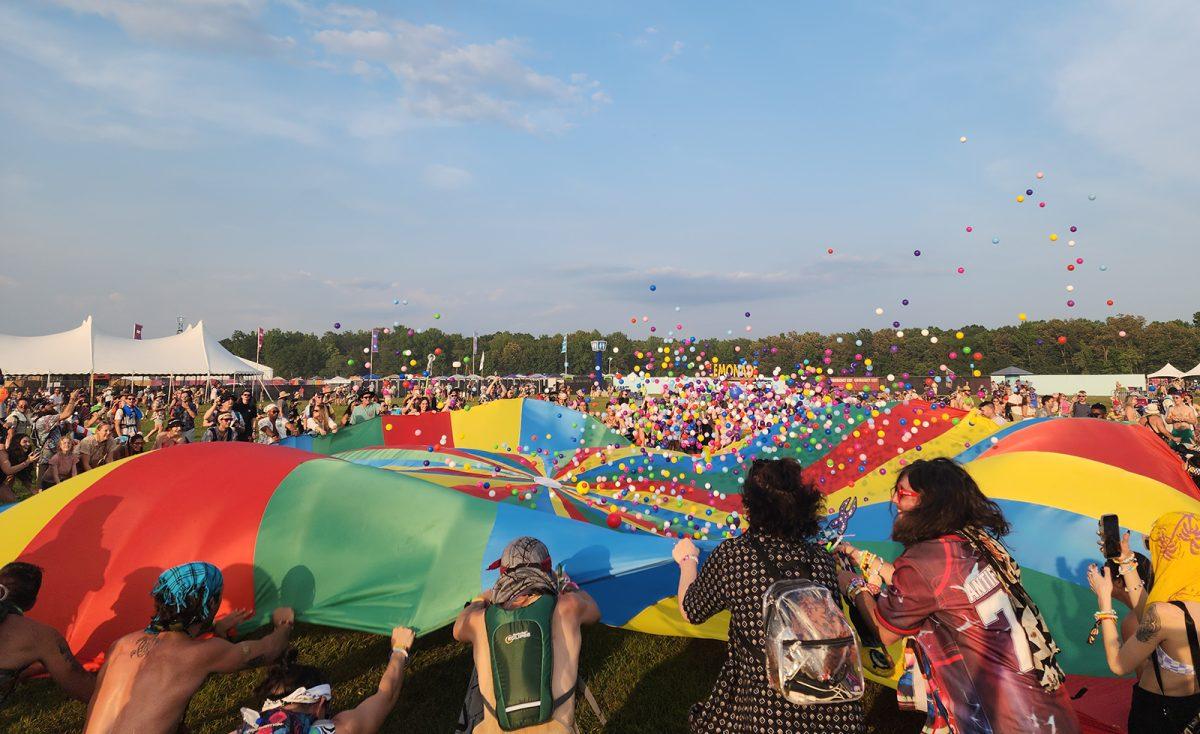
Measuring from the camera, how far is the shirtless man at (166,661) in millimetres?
2035

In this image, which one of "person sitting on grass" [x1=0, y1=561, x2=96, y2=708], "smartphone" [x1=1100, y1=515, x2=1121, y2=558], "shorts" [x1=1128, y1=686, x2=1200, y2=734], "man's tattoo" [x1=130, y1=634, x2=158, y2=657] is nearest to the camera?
"shorts" [x1=1128, y1=686, x2=1200, y2=734]

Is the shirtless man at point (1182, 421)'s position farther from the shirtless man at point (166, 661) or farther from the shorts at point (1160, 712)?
the shirtless man at point (166, 661)

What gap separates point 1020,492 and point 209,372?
26.3 m

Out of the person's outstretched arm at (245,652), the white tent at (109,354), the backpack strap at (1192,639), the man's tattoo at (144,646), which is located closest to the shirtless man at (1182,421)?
the backpack strap at (1192,639)

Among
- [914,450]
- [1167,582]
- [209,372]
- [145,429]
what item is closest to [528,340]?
[209,372]

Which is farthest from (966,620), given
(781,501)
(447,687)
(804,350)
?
(804,350)

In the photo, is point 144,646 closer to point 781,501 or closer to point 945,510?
point 781,501

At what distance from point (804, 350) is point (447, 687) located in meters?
14.5

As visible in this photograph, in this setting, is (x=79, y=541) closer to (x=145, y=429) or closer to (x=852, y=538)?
(x=852, y=538)

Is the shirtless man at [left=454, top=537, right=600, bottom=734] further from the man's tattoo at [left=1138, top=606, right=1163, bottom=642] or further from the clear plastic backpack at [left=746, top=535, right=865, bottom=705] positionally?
the man's tattoo at [left=1138, top=606, right=1163, bottom=642]

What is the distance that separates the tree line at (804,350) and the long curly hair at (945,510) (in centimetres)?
667

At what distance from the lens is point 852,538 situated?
4629mm

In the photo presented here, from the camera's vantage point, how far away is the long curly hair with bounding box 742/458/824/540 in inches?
79.0

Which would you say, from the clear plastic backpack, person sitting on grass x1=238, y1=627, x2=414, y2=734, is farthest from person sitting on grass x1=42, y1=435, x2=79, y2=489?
the clear plastic backpack
